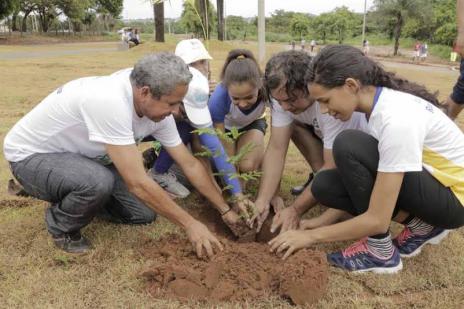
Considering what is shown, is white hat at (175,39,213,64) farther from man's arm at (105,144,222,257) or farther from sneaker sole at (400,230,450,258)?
sneaker sole at (400,230,450,258)

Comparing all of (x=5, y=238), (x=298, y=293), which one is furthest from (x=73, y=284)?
(x=298, y=293)

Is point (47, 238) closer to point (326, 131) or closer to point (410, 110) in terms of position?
point (326, 131)

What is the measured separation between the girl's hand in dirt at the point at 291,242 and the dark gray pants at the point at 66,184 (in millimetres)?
990

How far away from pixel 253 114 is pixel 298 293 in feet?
5.16

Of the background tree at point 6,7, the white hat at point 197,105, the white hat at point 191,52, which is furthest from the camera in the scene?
the background tree at point 6,7

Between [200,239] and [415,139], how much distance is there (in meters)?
1.20

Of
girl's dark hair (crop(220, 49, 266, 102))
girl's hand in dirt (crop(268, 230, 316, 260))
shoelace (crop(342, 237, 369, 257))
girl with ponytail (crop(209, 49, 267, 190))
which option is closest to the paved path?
girl with ponytail (crop(209, 49, 267, 190))

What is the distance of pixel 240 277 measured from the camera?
2377mm

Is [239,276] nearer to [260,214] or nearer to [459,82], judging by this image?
[260,214]

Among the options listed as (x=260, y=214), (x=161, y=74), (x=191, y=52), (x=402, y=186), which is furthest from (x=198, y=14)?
(x=402, y=186)

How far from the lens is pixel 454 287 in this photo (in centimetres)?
239

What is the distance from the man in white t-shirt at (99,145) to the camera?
2.39 m

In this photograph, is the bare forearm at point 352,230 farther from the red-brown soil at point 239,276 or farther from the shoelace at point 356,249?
the shoelace at point 356,249

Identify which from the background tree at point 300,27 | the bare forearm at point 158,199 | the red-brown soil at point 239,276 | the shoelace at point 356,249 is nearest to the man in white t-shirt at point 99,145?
the bare forearm at point 158,199
